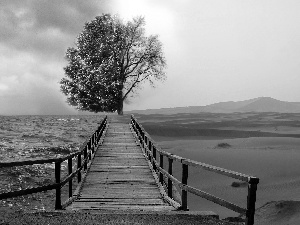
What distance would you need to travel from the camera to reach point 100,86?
43.3 meters

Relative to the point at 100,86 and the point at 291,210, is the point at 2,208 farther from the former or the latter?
the point at 100,86

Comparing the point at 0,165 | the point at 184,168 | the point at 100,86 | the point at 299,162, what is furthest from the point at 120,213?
the point at 100,86

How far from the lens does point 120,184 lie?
1231cm

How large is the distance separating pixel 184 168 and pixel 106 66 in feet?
121

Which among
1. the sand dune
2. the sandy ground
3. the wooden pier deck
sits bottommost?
the sand dune

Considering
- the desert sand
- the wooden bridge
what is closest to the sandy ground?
the wooden bridge

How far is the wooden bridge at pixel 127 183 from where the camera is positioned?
6.92m

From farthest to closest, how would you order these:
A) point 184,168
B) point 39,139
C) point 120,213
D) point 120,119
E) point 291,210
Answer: point 120,119, point 39,139, point 291,210, point 184,168, point 120,213

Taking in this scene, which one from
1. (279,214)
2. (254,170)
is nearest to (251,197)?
(279,214)

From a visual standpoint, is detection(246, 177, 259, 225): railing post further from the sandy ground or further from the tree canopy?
the tree canopy

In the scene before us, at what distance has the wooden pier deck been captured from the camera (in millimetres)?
9500

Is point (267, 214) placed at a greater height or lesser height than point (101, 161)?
lesser

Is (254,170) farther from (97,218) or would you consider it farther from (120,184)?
(97,218)

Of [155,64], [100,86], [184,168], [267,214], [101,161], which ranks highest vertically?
[155,64]
